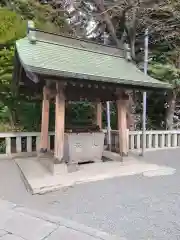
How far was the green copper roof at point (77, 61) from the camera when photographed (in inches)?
187

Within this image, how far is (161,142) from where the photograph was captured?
881 cm

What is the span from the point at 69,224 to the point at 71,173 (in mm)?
2213

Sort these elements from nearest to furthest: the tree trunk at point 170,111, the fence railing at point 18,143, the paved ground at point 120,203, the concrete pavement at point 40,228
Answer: the concrete pavement at point 40,228 < the paved ground at point 120,203 < the fence railing at point 18,143 < the tree trunk at point 170,111

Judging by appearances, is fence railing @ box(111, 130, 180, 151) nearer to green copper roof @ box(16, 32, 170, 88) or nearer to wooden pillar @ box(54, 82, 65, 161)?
green copper roof @ box(16, 32, 170, 88)

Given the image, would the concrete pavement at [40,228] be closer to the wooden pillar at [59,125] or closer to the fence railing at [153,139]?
the wooden pillar at [59,125]

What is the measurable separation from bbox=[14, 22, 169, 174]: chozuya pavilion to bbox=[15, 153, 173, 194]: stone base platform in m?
0.32

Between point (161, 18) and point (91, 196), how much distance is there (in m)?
8.44

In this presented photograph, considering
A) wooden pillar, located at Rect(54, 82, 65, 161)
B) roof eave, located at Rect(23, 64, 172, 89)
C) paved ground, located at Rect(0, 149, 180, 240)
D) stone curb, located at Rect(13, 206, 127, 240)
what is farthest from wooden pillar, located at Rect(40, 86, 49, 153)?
stone curb, located at Rect(13, 206, 127, 240)

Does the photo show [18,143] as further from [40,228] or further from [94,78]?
[40,228]

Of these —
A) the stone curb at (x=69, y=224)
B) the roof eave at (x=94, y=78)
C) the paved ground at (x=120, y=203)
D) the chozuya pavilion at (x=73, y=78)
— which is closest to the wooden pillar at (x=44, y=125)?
the chozuya pavilion at (x=73, y=78)

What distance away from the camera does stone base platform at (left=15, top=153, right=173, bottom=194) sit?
4411 mm

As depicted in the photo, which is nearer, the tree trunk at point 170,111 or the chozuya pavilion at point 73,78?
the chozuya pavilion at point 73,78

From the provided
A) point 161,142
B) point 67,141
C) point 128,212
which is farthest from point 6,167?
point 161,142

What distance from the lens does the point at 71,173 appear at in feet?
16.9
